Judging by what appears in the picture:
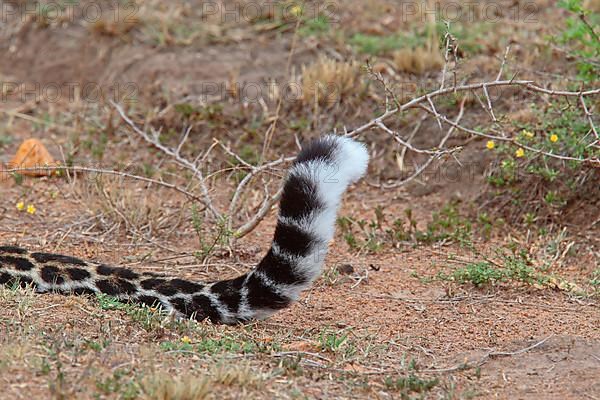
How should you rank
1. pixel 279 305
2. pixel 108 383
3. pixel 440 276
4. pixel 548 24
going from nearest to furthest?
pixel 108 383 < pixel 279 305 < pixel 440 276 < pixel 548 24

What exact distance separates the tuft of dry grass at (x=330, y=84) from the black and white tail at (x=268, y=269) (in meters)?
3.35

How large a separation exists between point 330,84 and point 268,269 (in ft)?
12.3

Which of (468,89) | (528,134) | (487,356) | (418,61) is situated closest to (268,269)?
(487,356)

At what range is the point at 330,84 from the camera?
8234 millimetres

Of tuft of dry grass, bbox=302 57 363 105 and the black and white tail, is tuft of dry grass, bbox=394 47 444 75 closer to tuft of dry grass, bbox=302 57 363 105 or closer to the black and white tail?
tuft of dry grass, bbox=302 57 363 105

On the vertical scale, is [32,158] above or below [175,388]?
below

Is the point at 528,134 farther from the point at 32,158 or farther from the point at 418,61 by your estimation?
the point at 32,158

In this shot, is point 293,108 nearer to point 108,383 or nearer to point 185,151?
point 185,151

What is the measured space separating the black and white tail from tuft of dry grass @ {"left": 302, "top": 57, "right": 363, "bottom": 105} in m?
3.35

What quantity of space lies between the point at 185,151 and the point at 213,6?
8.10 ft

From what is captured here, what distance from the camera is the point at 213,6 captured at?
33.1ft

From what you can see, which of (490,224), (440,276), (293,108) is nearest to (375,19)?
(293,108)

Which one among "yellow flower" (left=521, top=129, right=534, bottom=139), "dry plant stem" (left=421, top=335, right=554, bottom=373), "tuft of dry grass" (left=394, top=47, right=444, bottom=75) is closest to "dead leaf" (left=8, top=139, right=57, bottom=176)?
"tuft of dry grass" (left=394, top=47, right=444, bottom=75)

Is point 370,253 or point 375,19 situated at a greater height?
point 375,19
